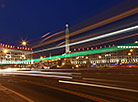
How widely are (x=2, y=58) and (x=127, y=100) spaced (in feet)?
377

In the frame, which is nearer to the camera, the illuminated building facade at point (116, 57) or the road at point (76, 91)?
the road at point (76, 91)

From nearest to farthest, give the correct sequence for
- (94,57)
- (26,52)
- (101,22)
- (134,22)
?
1. (134,22)
2. (101,22)
3. (94,57)
4. (26,52)

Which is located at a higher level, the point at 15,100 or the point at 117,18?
the point at 117,18

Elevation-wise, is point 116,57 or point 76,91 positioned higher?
point 116,57

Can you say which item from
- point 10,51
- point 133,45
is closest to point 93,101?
point 133,45

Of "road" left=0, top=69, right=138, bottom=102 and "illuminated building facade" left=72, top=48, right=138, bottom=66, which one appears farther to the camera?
"illuminated building facade" left=72, top=48, right=138, bottom=66

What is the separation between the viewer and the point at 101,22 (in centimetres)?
3441

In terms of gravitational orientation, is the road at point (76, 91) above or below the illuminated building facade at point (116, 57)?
below

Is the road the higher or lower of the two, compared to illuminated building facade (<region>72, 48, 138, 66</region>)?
lower

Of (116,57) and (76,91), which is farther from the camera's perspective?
Result: (116,57)

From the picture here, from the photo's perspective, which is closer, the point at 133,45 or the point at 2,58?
the point at 133,45

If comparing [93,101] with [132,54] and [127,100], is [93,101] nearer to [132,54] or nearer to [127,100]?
[127,100]

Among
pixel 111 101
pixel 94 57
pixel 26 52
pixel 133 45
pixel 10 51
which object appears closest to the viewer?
pixel 111 101

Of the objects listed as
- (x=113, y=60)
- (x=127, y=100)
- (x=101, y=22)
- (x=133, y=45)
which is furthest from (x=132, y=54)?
(x=127, y=100)
